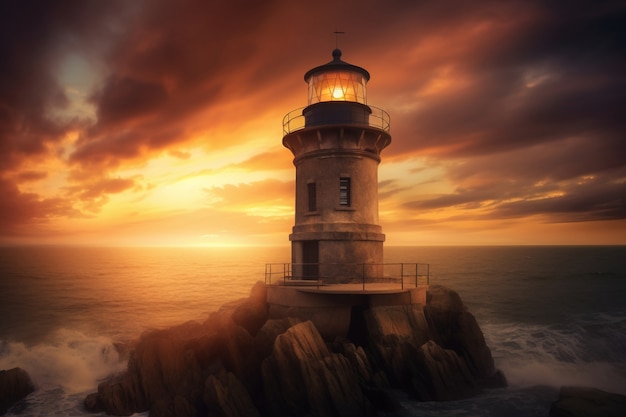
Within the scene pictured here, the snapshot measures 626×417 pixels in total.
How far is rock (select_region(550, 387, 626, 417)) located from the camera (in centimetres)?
1035

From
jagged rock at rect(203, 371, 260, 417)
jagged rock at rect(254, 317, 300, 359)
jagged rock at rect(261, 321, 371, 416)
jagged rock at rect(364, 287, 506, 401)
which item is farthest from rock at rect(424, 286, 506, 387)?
jagged rock at rect(203, 371, 260, 417)

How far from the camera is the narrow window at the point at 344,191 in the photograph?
1741 centimetres

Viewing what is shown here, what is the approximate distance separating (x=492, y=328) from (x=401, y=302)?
52.6 feet

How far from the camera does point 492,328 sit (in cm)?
2722

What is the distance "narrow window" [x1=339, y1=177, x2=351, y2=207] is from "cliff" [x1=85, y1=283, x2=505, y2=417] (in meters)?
4.81

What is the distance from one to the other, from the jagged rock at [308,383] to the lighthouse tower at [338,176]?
516 cm

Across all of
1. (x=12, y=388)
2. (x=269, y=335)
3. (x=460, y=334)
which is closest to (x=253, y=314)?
(x=269, y=335)

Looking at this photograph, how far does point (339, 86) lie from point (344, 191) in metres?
4.45

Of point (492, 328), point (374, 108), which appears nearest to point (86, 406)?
point (374, 108)

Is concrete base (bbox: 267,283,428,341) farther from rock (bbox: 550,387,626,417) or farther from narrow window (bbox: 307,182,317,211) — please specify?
rock (bbox: 550,387,626,417)

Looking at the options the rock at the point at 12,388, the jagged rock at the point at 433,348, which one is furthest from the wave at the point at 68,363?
the jagged rock at the point at 433,348

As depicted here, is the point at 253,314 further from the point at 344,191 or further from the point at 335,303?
the point at 344,191

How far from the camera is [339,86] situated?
58.5 ft

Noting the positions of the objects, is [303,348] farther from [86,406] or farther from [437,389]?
[86,406]
